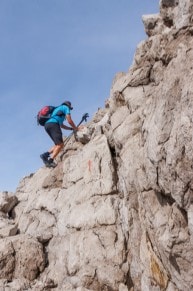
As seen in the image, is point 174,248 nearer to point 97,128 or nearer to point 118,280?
point 118,280

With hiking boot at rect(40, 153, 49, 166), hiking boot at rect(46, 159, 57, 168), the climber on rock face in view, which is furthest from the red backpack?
hiking boot at rect(46, 159, 57, 168)

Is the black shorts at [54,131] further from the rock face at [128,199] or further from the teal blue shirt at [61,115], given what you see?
the rock face at [128,199]

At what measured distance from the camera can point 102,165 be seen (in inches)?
729

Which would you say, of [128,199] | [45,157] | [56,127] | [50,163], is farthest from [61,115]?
[128,199]

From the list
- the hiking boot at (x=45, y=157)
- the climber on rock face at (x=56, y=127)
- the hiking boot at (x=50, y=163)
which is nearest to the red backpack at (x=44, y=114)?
the climber on rock face at (x=56, y=127)

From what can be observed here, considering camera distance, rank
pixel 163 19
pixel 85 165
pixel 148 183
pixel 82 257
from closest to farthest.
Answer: pixel 148 183
pixel 82 257
pixel 163 19
pixel 85 165

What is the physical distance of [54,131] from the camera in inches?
955

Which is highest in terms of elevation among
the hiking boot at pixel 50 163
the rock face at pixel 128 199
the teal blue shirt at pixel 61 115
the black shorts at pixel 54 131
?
the teal blue shirt at pixel 61 115

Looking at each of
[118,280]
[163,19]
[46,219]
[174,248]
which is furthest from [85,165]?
[174,248]

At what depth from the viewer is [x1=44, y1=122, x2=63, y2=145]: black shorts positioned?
24.2 m

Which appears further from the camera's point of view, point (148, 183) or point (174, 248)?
point (148, 183)

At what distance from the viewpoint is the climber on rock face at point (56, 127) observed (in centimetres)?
2422

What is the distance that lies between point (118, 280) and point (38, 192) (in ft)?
29.5

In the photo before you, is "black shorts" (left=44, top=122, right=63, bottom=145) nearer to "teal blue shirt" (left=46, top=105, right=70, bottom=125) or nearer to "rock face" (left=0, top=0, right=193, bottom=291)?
"teal blue shirt" (left=46, top=105, right=70, bottom=125)
